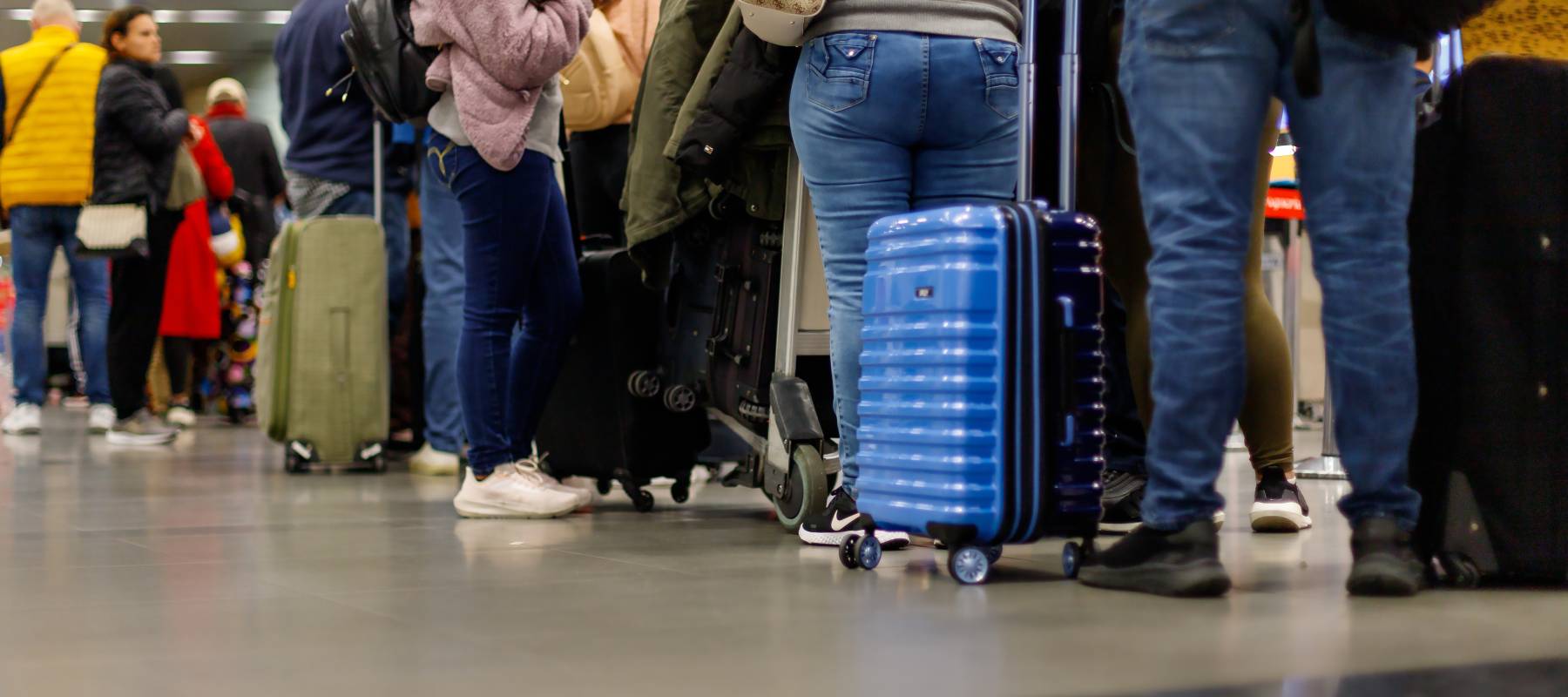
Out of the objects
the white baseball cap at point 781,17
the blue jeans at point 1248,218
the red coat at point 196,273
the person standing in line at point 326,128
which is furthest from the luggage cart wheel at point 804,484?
the red coat at point 196,273

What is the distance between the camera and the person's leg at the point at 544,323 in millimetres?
3455

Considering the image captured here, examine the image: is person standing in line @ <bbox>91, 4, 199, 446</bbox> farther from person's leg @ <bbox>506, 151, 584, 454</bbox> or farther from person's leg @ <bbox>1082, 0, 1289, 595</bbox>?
person's leg @ <bbox>1082, 0, 1289, 595</bbox>

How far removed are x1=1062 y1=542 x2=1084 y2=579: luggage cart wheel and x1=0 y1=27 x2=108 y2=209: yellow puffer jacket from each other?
5364 mm

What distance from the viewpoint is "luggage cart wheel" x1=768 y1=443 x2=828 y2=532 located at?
9.39ft

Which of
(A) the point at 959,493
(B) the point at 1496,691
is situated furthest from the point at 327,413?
(B) the point at 1496,691

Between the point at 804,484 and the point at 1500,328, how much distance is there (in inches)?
48.3

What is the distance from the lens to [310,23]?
16.5ft

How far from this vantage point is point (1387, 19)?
1.98m

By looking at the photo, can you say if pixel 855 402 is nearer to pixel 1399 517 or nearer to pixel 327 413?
pixel 1399 517

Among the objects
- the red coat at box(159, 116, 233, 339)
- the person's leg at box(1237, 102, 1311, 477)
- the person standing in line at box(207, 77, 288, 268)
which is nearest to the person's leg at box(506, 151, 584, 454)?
the person's leg at box(1237, 102, 1311, 477)

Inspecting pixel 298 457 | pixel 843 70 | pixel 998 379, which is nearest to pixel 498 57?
pixel 843 70

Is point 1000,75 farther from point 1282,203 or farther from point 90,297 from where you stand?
point 90,297

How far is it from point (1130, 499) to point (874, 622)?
4.55 ft

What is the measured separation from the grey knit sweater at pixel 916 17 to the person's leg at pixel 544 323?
1069 mm
